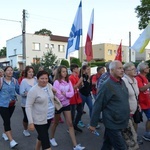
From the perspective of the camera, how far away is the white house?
45.3 meters

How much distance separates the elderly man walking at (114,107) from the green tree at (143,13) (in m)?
23.5

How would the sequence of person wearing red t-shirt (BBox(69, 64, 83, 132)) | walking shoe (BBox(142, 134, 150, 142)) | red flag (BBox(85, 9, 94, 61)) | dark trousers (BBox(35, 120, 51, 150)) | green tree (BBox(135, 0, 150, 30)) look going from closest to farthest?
1. dark trousers (BBox(35, 120, 51, 150))
2. walking shoe (BBox(142, 134, 150, 142))
3. person wearing red t-shirt (BBox(69, 64, 83, 132))
4. red flag (BBox(85, 9, 94, 61))
5. green tree (BBox(135, 0, 150, 30))

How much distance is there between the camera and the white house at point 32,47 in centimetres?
4531

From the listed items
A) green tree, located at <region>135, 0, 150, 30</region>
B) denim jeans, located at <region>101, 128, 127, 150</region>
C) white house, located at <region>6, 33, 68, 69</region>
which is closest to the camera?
denim jeans, located at <region>101, 128, 127, 150</region>

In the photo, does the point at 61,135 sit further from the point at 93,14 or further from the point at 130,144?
the point at 93,14

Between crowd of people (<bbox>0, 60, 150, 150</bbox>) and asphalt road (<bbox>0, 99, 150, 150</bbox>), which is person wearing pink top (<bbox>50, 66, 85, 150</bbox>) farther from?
asphalt road (<bbox>0, 99, 150, 150</bbox>)

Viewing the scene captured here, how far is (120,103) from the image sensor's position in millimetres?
3762

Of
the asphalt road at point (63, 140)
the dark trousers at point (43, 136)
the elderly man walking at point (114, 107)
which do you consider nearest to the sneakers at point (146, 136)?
the asphalt road at point (63, 140)

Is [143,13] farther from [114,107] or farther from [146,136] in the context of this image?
[114,107]

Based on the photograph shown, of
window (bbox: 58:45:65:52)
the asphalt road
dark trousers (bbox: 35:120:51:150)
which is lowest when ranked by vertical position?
the asphalt road

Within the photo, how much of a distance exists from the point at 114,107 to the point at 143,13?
24.7 metres

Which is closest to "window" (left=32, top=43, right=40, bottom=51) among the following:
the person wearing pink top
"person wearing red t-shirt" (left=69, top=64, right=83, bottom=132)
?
"person wearing red t-shirt" (left=69, top=64, right=83, bottom=132)

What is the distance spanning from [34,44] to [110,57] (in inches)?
972

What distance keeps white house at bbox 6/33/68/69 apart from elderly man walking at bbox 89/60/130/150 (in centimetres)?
4007
